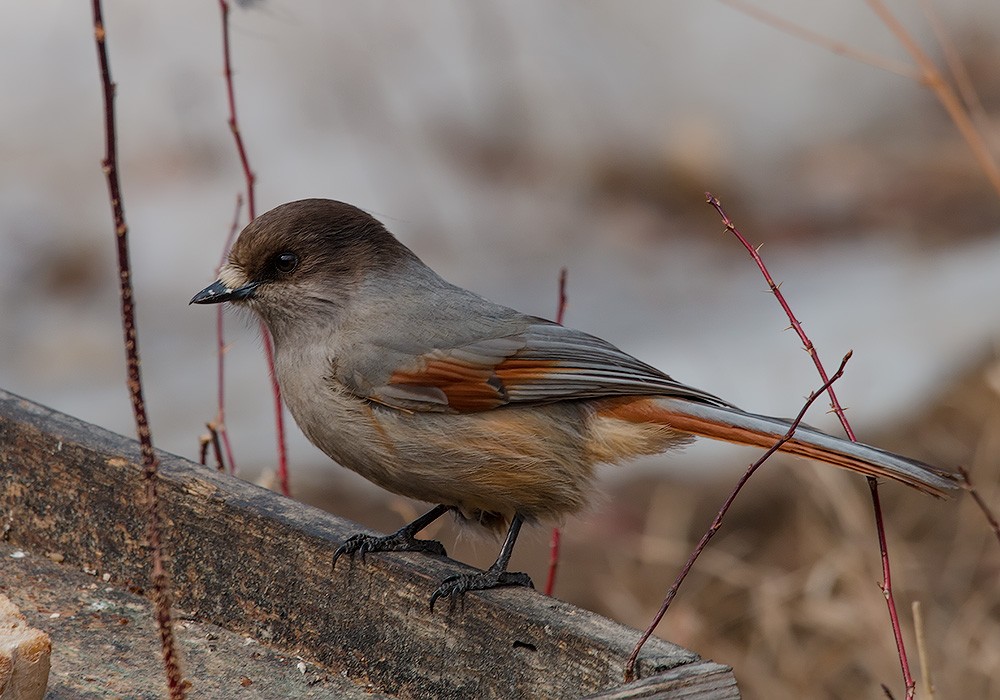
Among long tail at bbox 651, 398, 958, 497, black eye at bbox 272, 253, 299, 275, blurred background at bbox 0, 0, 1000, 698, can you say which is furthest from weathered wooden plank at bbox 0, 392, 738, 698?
blurred background at bbox 0, 0, 1000, 698

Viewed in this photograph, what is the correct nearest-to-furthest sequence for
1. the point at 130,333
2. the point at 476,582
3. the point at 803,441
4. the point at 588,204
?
the point at 130,333 → the point at 476,582 → the point at 803,441 → the point at 588,204

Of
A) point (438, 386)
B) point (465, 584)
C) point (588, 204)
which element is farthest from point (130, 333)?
point (588, 204)

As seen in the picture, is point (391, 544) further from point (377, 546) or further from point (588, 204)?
point (588, 204)

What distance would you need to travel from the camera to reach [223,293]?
3441 mm

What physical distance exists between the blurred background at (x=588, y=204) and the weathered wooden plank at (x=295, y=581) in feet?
9.84

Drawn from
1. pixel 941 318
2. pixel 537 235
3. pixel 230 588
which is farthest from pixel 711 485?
pixel 230 588

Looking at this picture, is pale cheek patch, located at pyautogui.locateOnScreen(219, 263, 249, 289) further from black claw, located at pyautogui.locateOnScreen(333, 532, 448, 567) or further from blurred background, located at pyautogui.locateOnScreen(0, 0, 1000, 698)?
blurred background, located at pyautogui.locateOnScreen(0, 0, 1000, 698)

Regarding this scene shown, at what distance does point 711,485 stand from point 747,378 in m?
1.10

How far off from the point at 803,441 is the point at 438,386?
81 cm

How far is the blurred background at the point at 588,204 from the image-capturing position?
6.81 meters

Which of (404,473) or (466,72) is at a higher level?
(466,72)

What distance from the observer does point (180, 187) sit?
891cm

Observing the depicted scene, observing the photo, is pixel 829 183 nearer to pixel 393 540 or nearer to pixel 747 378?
pixel 747 378

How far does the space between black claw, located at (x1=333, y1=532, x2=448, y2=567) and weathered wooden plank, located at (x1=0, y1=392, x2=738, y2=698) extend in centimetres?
2
